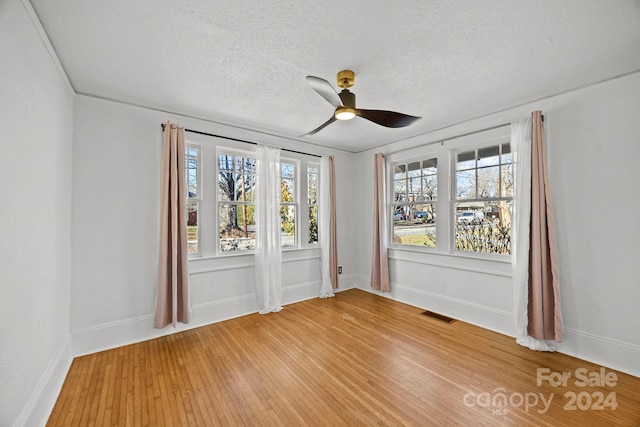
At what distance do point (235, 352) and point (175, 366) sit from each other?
1.78 feet

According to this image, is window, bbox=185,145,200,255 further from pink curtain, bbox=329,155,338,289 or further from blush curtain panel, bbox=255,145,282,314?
pink curtain, bbox=329,155,338,289

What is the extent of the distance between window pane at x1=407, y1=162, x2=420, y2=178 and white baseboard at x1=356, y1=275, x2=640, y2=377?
1833 millimetres

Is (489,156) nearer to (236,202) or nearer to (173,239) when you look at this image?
(236,202)

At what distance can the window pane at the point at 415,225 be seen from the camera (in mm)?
4113

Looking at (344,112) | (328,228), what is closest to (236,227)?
(328,228)

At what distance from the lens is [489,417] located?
1806 millimetres

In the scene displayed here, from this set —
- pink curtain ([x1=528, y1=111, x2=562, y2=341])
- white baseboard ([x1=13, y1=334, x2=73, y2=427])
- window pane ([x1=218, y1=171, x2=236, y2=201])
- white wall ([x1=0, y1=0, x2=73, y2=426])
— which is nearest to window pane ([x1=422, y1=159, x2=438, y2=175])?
pink curtain ([x1=528, y1=111, x2=562, y2=341])

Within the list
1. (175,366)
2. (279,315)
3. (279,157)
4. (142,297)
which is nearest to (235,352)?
(175,366)

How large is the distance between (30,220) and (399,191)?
432 cm

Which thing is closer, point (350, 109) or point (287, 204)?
point (350, 109)

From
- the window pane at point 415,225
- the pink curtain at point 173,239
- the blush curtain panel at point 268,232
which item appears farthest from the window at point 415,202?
the pink curtain at point 173,239

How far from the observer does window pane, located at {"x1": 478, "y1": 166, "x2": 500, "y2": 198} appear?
11.1ft

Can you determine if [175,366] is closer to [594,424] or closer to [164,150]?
[164,150]

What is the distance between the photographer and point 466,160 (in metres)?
3.66
